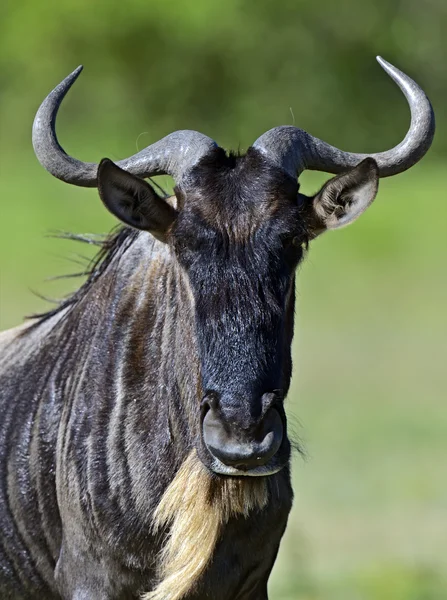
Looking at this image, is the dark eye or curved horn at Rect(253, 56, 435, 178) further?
curved horn at Rect(253, 56, 435, 178)

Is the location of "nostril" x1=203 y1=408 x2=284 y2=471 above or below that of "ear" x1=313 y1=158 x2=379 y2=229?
below

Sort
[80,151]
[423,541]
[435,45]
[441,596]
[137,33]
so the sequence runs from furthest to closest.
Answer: [137,33] < [435,45] < [80,151] < [423,541] < [441,596]

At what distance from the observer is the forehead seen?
22.8ft

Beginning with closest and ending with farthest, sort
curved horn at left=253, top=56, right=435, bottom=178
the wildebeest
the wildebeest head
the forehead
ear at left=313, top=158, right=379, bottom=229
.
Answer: the wildebeest head
the wildebeest
the forehead
ear at left=313, top=158, right=379, bottom=229
curved horn at left=253, top=56, right=435, bottom=178

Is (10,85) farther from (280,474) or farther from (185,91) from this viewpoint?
(280,474)

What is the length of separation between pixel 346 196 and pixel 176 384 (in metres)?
1.31

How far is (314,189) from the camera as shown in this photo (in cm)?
2673

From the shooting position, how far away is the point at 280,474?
7.66 m

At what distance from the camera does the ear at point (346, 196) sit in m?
7.17

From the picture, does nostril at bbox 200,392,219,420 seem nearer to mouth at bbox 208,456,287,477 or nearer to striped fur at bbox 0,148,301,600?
striped fur at bbox 0,148,301,600

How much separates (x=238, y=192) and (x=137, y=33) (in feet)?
165

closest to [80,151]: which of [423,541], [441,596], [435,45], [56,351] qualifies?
[435,45]

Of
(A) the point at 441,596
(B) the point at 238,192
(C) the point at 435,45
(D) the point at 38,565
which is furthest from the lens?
(C) the point at 435,45

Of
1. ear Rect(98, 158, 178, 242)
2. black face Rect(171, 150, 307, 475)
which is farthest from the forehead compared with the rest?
ear Rect(98, 158, 178, 242)
